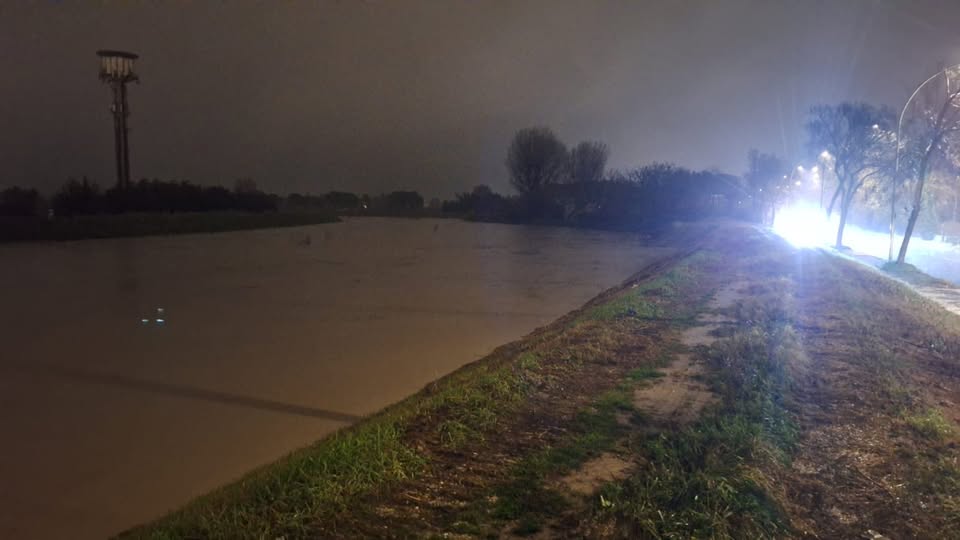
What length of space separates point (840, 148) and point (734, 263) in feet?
29.3

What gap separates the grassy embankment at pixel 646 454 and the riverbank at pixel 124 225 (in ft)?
144

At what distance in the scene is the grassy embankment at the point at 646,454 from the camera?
463 centimetres

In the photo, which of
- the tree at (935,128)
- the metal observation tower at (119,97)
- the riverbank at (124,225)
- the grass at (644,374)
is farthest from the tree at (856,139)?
the metal observation tower at (119,97)

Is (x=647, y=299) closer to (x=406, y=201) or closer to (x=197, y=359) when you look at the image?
(x=197, y=359)

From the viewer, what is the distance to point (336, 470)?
544 cm

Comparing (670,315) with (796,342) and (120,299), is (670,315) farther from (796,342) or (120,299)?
(120,299)

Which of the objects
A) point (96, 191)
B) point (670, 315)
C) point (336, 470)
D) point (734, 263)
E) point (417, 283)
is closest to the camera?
point (336, 470)

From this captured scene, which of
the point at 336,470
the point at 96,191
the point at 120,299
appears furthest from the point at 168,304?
the point at 96,191

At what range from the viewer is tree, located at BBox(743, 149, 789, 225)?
6756 centimetres

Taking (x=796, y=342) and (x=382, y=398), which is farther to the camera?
(x=796, y=342)

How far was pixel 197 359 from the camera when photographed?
1234 cm

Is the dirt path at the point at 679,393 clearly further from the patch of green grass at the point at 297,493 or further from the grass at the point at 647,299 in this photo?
the patch of green grass at the point at 297,493

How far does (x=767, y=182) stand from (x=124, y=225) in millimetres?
58607

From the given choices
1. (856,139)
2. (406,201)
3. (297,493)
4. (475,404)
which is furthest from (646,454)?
(406,201)
